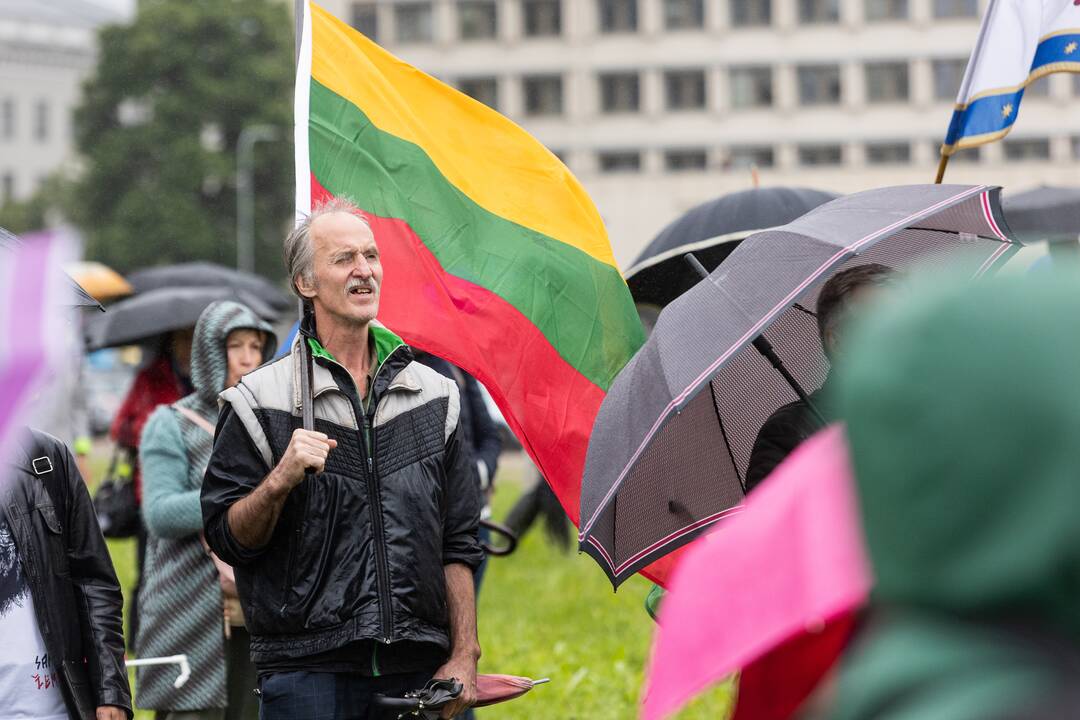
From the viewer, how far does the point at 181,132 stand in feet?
204

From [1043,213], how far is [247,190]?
51908mm

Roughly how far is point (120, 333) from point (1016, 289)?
780cm

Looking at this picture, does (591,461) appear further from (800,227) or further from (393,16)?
(393,16)

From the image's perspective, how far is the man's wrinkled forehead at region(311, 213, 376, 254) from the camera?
4.43 metres

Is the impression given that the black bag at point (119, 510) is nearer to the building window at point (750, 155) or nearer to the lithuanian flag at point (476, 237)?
the lithuanian flag at point (476, 237)

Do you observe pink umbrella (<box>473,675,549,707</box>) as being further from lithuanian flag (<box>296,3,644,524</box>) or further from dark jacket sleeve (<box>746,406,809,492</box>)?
dark jacket sleeve (<box>746,406,809,492</box>)

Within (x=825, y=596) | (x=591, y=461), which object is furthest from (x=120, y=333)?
(x=825, y=596)

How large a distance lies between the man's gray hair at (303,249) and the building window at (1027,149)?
65336 millimetres

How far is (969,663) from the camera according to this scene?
1357 millimetres

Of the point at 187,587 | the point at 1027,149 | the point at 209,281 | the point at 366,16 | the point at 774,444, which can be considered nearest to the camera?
the point at 774,444

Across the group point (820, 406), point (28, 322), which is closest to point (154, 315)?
point (820, 406)

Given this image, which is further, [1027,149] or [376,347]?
[1027,149]

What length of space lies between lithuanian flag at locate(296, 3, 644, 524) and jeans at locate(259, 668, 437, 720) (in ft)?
3.22

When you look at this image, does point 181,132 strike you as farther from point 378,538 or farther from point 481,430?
point 378,538
